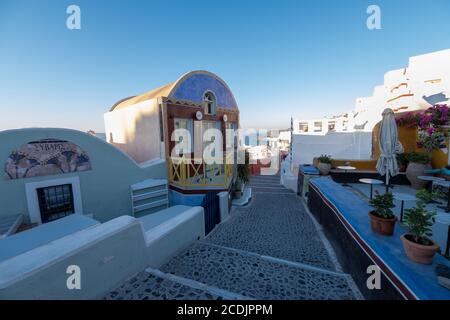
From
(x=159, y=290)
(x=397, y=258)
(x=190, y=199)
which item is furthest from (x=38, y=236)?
(x=397, y=258)

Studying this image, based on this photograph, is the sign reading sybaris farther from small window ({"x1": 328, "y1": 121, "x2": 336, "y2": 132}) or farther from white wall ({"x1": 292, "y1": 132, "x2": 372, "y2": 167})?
small window ({"x1": 328, "y1": 121, "x2": 336, "y2": 132})

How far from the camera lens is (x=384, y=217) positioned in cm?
354

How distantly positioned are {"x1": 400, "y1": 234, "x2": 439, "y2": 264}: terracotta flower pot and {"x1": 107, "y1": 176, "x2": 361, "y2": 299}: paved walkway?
1153 millimetres

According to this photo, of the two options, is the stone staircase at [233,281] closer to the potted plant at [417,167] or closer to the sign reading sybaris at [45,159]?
the sign reading sybaris at [45,159]

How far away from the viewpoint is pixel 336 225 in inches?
192

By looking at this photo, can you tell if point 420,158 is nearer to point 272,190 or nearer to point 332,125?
point 272,190

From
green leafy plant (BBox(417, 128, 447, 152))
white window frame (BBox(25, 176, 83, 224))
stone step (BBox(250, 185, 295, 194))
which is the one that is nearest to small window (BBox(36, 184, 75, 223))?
white window frame (BBox(25, 176, 83, 224))

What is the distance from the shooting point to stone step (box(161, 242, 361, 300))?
3.20 m

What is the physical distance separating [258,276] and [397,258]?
2.28 m

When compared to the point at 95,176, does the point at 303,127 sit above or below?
above

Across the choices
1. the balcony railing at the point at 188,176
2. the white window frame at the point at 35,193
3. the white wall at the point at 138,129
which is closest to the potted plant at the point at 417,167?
the balcony railing at the point at 188,176

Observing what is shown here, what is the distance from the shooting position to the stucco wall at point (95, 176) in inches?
197
